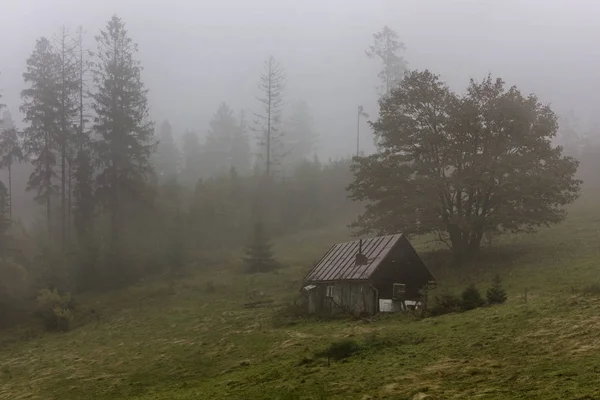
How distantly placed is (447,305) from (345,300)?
248 inches

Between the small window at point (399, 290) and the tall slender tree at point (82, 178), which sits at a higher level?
the tall slender tree at point (82, 178)

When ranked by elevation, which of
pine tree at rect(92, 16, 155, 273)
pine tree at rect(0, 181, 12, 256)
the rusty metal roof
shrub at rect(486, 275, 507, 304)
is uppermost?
pine tree at rect(92, 16, 155, 273)

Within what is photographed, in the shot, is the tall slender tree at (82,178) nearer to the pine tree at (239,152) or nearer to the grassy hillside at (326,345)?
the grassy hillside at (326,345)

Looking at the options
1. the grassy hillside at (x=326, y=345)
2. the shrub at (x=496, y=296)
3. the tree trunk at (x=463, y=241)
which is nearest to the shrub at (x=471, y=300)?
the shrub at (x=496, y=296)

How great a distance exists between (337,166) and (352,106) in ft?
401

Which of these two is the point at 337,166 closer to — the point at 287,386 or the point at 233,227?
the point at 233,227

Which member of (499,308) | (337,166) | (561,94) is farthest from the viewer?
(561,94)

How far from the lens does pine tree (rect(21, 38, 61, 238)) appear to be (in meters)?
54.7

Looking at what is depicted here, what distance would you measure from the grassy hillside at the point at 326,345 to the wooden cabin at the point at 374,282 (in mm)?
1791

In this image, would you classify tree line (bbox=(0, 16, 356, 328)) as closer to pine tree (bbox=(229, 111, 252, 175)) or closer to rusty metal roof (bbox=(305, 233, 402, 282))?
rusty metal roof (bbox=(305, 233, 402, 282))

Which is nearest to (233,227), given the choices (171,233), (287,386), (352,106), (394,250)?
(171,233)

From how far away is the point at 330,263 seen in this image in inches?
1423

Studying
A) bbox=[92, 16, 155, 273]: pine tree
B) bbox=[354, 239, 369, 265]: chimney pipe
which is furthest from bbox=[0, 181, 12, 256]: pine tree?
bbox=[354, 239, 369, 265]: chimney pipe

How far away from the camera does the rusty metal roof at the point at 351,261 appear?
32094 mm
